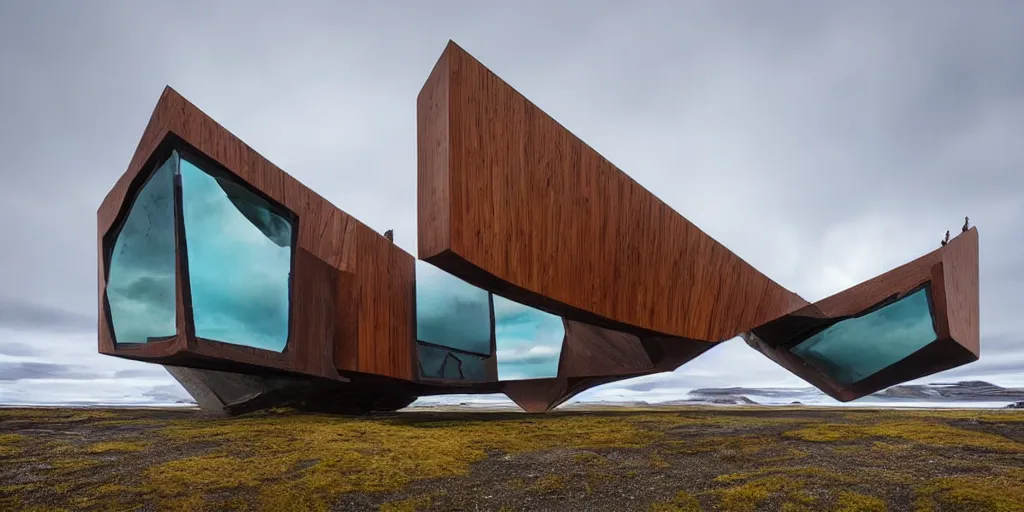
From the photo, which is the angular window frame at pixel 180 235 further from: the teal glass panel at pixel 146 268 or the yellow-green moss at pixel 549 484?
the yellow-green moss at pixel 549 484

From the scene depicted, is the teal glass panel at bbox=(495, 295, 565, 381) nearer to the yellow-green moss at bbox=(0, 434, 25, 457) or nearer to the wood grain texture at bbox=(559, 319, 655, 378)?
the wood grain texture at bbox=(559, 319, 655, 378)

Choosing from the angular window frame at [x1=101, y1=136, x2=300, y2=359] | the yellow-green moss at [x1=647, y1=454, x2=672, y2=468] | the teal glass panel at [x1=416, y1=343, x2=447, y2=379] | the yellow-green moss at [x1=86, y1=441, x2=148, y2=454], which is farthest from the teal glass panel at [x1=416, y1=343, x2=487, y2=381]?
the yellow-green moss at [x1=647, y1=454, x2=672, y2=468]

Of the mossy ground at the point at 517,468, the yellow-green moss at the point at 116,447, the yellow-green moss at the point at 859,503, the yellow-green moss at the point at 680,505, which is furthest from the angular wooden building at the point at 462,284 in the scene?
the yellow-green moss at the point at 859,503

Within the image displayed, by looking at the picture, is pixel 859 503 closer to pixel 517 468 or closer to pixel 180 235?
pixel 517 468

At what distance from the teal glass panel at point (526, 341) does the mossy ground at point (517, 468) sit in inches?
210

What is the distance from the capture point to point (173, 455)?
616 cm

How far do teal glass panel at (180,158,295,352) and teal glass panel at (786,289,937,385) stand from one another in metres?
11.7

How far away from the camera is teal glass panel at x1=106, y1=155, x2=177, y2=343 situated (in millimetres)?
8922

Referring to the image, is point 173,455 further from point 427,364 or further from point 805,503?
point 427,364

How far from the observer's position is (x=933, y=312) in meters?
11.0

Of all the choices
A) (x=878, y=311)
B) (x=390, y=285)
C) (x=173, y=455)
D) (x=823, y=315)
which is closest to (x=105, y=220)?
(x=390, y=285)

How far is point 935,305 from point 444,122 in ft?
33.1

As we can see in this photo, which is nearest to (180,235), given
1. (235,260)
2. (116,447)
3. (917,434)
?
(235,260)

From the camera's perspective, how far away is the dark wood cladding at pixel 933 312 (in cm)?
1083
